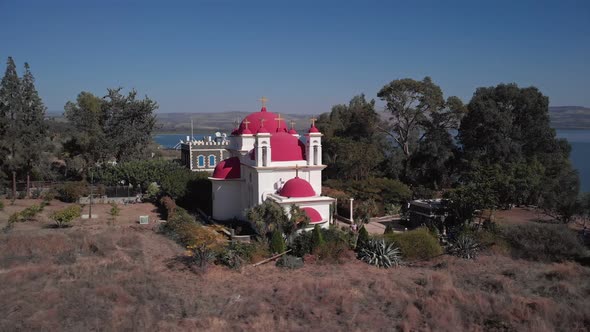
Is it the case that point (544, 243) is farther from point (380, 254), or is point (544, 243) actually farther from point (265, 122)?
point (265, 122)

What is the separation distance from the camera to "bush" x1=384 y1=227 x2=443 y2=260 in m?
20.2

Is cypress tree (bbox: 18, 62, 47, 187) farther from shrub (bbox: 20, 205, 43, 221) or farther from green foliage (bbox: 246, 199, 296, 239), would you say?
green foliage (bbox: 246, 199, 296, 239)

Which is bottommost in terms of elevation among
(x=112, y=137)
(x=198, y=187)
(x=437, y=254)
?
(x=437, y=254)

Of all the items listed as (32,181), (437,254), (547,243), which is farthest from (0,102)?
(547,243)

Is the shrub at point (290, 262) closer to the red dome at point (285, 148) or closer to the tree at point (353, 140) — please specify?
the red dome at point (285, 148)

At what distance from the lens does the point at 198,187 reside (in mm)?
32688

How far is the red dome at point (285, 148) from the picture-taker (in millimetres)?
25438

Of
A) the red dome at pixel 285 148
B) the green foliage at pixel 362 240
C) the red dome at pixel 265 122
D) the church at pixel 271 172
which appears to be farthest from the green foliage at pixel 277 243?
the red dome at pixel 265 122

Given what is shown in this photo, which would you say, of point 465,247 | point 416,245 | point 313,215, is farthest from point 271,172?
point 465,247

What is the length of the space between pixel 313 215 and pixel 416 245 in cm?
524

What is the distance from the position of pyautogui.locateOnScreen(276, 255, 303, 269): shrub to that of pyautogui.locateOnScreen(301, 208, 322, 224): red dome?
335cm

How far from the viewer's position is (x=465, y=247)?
20.4 metres

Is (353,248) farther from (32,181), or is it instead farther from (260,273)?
(32,181)

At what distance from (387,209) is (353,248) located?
39.4 ft
